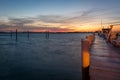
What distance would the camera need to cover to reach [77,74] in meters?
13.3

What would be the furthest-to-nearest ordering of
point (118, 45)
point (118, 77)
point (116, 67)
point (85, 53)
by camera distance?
1. point (118, 45)
2. point (116, 67)
3. point (85, 53)
4. point (118, 77)

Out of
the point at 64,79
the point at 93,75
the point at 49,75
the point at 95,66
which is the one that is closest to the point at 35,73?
the point at 49,75

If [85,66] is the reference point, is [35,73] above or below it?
below

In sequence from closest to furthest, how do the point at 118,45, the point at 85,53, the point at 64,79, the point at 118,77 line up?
the point at 118,77 < the point at 85,53 < the point at 64,79 < the point at 118,45

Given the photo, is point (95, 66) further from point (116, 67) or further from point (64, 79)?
point (64, 79)

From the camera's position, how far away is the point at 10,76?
1334 centimetres

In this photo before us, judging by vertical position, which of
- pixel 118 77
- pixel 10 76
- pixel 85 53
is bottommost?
pixel 10 76

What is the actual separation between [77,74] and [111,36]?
7157 millimetres

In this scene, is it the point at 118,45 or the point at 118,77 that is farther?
the point at 118,45

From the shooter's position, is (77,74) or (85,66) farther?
(77,74)

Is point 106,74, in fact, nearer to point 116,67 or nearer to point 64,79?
point 116,67

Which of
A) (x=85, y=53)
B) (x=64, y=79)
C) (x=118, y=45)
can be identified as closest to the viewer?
(x=85, y=53)

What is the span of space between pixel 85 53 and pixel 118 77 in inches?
52.8

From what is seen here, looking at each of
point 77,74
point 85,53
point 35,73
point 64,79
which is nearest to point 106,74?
point 85,53
